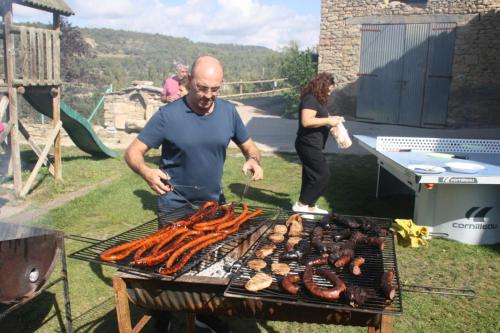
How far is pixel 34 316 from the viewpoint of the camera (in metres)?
4.40

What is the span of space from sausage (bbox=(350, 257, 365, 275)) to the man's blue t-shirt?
1478 mm

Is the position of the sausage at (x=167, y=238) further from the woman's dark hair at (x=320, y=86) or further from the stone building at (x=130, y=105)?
the stone building at (x=130, y=105)

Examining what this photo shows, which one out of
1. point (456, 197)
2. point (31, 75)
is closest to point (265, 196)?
point (456, 197)

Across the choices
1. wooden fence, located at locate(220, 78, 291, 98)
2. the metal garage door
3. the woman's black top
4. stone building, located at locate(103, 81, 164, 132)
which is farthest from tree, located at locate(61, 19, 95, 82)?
the woman's black top

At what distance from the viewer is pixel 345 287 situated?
2.39 metres

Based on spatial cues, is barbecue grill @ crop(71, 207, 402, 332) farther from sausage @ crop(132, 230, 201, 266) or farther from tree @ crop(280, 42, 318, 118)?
tree @ crop(280, 42, 318, 118)

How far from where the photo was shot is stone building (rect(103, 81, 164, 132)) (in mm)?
17672

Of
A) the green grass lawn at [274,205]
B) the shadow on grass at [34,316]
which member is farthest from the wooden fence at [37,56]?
the shadow on grass at [34,316]

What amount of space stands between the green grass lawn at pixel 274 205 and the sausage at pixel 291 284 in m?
1.88

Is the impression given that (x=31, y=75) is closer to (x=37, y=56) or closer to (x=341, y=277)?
(x=37, y=56)

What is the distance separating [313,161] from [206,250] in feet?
12.4

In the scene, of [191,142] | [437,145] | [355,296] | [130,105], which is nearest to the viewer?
[355,296]

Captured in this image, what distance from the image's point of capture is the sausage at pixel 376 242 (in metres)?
3.03

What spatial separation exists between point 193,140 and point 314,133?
3085 mm
